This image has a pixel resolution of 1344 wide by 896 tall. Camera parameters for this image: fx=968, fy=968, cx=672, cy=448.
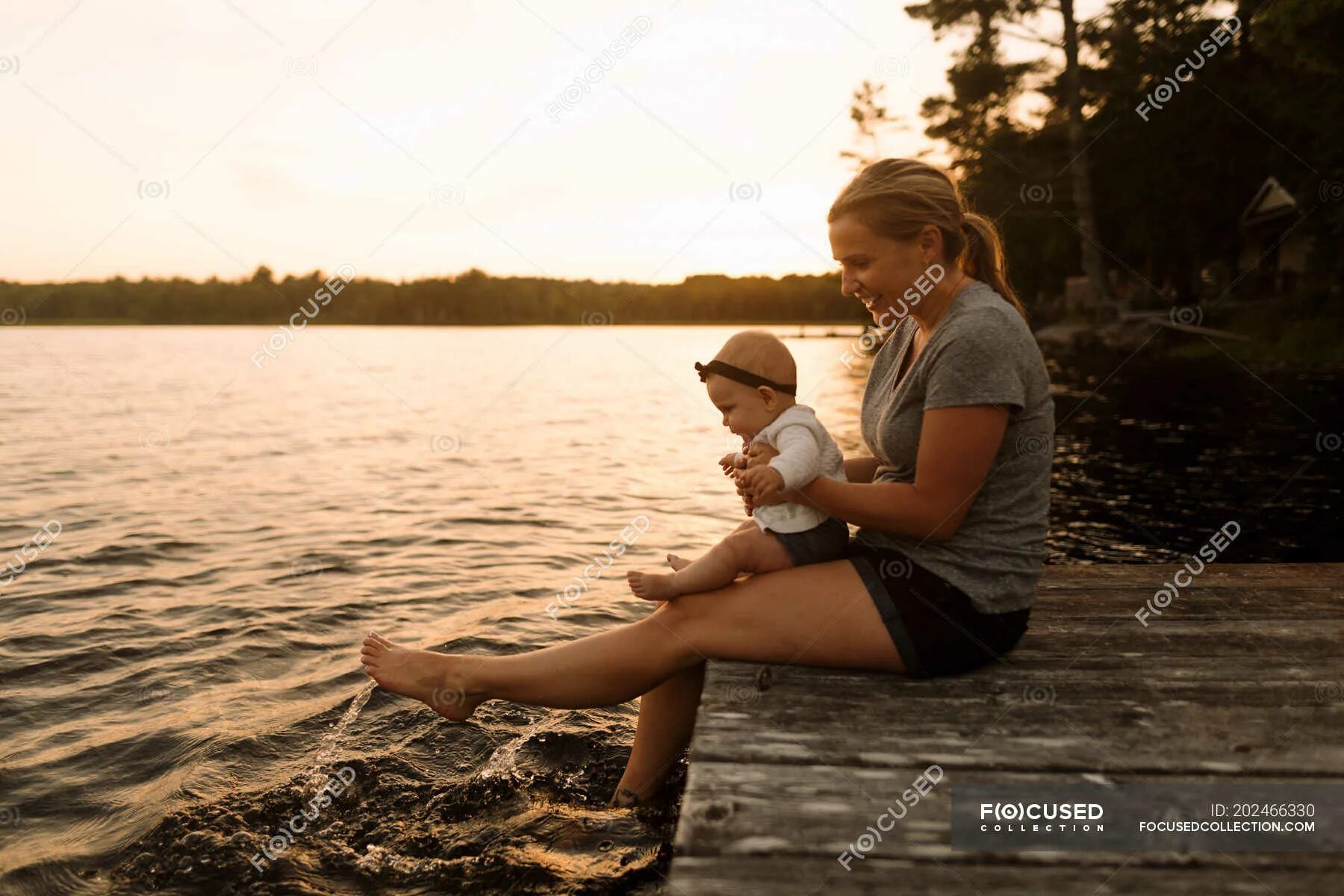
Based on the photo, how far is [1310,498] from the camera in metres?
9.45

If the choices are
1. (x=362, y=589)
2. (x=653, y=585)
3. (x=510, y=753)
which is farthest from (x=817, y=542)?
(x=362, y=589)

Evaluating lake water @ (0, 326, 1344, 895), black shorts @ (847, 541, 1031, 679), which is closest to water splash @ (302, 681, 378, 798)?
lake water @ (0, 326, 1344, 895)

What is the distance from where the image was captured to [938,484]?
280 cm

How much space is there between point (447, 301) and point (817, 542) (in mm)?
103315

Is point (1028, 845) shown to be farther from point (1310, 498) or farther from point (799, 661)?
point (1310, 498)

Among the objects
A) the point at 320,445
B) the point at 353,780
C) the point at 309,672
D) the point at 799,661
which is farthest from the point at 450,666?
the point at 320,445

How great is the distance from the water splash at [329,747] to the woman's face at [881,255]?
111 inches

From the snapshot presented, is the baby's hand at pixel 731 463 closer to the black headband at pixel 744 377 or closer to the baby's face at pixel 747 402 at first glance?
the baby's face at pixel 747 402

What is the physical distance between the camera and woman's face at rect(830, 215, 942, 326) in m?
2.97

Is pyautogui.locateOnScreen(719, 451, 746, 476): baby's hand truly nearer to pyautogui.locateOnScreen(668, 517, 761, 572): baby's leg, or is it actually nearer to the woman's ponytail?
pyautogui.locateOnScreen(668, 517, 761, 572): baby's leg

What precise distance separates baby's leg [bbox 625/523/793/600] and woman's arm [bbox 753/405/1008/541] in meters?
0.28

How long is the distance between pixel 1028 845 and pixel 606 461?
37.2 ft

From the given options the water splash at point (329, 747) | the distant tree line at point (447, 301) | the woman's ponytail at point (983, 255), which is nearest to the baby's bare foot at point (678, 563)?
the woman's ponytail at point (983, 255)

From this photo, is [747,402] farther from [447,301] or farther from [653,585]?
[447,301]
